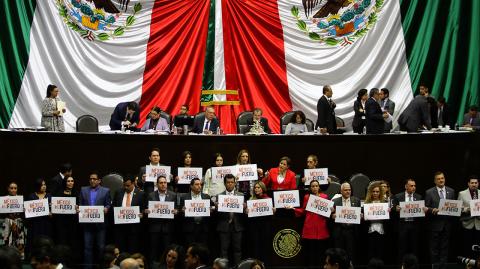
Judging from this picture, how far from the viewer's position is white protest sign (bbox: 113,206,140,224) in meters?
14.6

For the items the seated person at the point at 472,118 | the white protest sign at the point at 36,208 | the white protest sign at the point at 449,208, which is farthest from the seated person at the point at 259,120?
the seated person at the point at 472,118

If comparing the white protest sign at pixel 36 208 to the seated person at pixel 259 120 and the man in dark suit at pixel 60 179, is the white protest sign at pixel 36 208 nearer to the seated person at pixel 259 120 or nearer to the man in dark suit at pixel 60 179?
the man in dark suit at pixel 60 179

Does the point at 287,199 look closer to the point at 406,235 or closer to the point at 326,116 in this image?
the point at 406,235

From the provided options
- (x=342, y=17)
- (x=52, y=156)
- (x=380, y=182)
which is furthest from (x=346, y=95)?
(x=52, y=156)

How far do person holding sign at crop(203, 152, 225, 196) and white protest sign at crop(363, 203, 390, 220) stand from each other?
91.3 inches

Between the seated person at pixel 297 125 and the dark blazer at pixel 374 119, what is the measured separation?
1.13 metres

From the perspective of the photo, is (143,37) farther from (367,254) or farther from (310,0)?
(367,254)

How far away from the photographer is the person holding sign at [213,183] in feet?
49.8

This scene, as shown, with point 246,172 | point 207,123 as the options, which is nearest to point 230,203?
point 246,172

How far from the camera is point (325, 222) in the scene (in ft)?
48.5

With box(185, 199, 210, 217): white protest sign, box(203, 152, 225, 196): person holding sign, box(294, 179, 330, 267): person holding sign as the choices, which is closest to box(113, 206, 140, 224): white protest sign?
box(185, 199, 210, 217): white protest sign

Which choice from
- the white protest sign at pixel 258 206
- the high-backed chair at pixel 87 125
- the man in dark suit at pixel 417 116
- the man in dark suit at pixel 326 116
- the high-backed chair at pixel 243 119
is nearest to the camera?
the white protest sign at pixel 258 206

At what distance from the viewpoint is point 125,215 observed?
1467 cm

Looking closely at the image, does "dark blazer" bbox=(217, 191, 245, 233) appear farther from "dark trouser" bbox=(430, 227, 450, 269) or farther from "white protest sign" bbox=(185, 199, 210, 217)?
"dark trouser" bbox=(430, 227, 450, 269)
